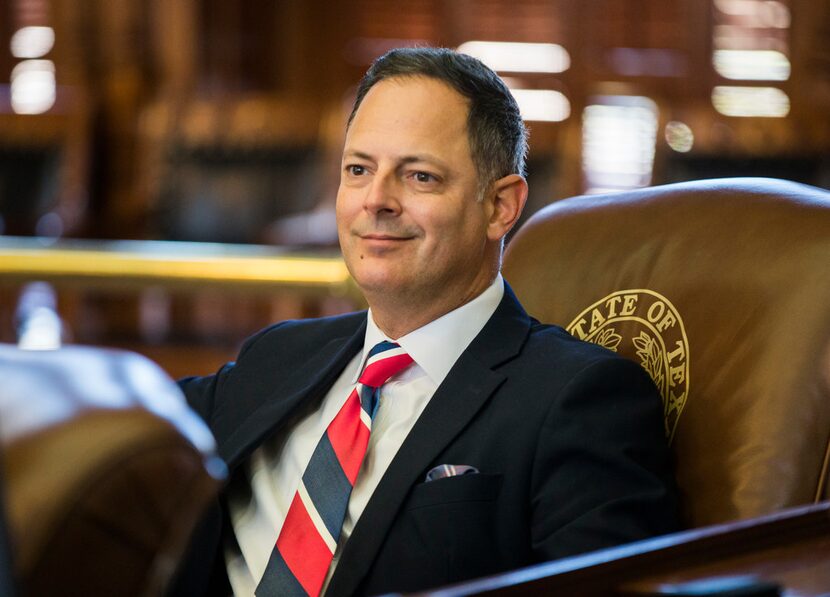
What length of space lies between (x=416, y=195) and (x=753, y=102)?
4.42 meters

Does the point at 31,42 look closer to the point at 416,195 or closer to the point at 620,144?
the point at 620,144

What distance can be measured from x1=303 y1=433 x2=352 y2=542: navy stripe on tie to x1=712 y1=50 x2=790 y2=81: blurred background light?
15.3 feet

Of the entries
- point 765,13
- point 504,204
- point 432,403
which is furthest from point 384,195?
point 765,13

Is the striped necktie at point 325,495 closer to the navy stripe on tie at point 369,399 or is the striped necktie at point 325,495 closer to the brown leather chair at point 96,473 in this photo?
the navy stripe on tie at point 369,399

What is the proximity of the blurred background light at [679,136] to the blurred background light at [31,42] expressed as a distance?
9.92ft

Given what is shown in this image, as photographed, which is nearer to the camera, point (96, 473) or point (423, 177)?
point (96, 473)

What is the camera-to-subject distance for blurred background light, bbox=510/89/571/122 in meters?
5.92

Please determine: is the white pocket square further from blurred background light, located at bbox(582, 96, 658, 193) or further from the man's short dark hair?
blurred background light, located at bbox(582, 96, 658, 193)

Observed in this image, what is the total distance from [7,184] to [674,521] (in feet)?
15.2

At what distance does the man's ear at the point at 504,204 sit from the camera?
1689mm

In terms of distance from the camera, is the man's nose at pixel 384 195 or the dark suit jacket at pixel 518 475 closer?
the dark suit jacket at pixel 518 475

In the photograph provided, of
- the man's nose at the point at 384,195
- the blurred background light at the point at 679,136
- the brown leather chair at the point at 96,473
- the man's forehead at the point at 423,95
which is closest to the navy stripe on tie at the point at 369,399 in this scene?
the man's nose at the point at 384,195

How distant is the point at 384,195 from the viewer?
163cm

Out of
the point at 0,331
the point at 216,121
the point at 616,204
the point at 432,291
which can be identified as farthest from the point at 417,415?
the point at 216,121
